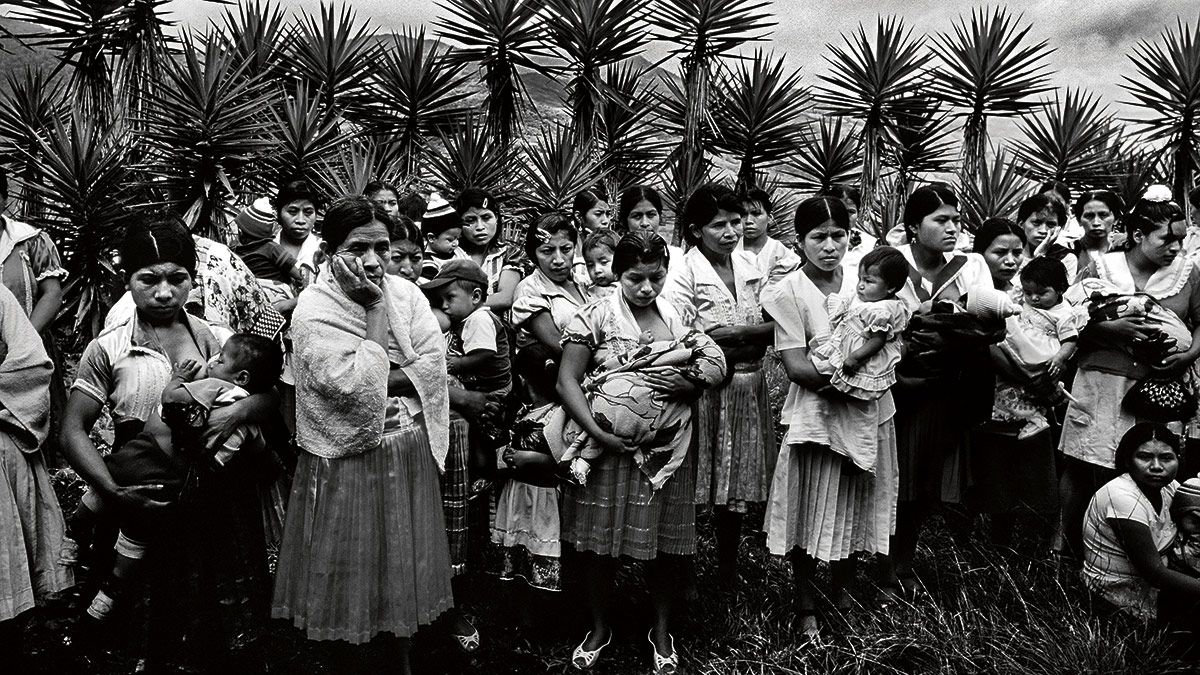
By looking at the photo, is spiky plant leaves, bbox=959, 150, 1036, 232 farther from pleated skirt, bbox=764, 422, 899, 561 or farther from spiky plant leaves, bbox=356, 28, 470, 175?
pleated skirt, bbox=764, 422, 899, 561

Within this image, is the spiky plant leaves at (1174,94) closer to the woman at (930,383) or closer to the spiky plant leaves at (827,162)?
the spiky plant leaves at (827,162)

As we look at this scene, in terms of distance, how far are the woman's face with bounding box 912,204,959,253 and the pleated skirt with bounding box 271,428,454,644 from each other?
247 cm

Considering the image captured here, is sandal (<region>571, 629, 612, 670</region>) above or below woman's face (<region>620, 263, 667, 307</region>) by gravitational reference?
below

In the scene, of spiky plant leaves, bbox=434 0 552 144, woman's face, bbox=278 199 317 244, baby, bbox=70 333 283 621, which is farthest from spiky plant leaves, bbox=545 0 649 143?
baby, bbox=70 333 283 621

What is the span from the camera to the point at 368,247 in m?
2.85

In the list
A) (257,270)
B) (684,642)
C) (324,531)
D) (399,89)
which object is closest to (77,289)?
(257,270)

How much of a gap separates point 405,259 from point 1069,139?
10.4 metres

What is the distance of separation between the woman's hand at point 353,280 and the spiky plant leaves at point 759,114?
8661mm

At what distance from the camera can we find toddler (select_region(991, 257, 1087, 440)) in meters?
4.02

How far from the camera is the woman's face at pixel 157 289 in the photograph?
288 cm

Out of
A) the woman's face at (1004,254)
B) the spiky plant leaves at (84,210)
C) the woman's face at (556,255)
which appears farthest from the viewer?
the spiky plant leaves at (84,210)

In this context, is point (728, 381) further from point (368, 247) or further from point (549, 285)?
point (368, 247)

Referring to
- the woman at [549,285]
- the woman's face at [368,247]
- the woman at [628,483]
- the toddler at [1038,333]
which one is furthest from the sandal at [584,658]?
the toddler at [1038,333]

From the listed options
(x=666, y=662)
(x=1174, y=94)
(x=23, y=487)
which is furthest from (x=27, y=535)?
(x=1174, y=94)
